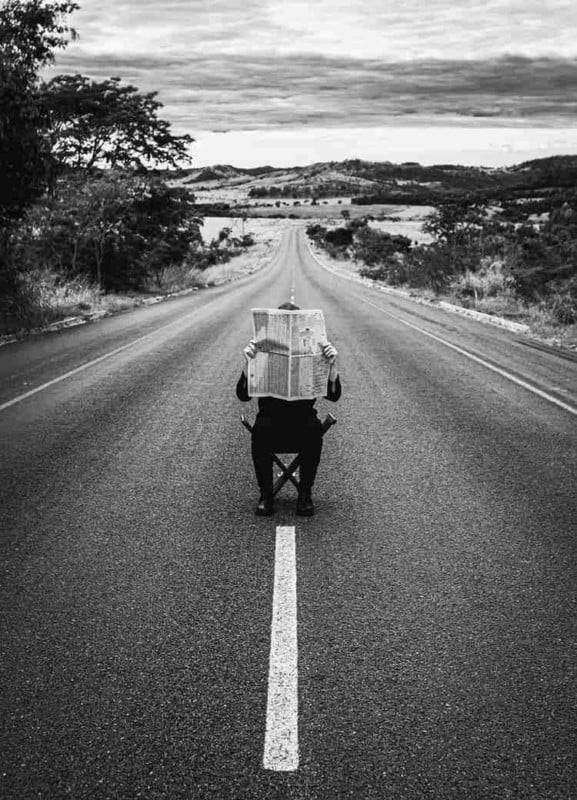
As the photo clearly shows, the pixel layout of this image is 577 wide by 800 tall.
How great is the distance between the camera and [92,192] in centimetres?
2642

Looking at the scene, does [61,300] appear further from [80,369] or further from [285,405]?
[285,405]

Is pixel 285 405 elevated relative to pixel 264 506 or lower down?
elevated

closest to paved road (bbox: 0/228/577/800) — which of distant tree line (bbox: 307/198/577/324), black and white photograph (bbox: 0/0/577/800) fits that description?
black and white photograph (bbox: 0/0/577/800)

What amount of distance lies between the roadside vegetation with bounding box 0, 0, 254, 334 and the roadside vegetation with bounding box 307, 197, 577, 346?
11.6m

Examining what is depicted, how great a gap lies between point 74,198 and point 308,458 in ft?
76.1

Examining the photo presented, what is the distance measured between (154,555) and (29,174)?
40.7 ft

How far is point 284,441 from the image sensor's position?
5.38m

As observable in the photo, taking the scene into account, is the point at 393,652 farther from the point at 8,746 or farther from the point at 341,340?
the point at 341,340

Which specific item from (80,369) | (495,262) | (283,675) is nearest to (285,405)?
(283,675)

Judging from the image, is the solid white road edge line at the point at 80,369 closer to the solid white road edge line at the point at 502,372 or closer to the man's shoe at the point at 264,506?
the man's shoe at the point at 264,506

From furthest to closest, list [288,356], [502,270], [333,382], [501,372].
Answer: [502,270] → [501,372] → [333,382] → [288,356]

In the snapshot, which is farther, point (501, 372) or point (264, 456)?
point (501, 372)

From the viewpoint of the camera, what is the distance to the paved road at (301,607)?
282 cm

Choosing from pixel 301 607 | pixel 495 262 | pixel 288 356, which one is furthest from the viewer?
pixel 495 262
